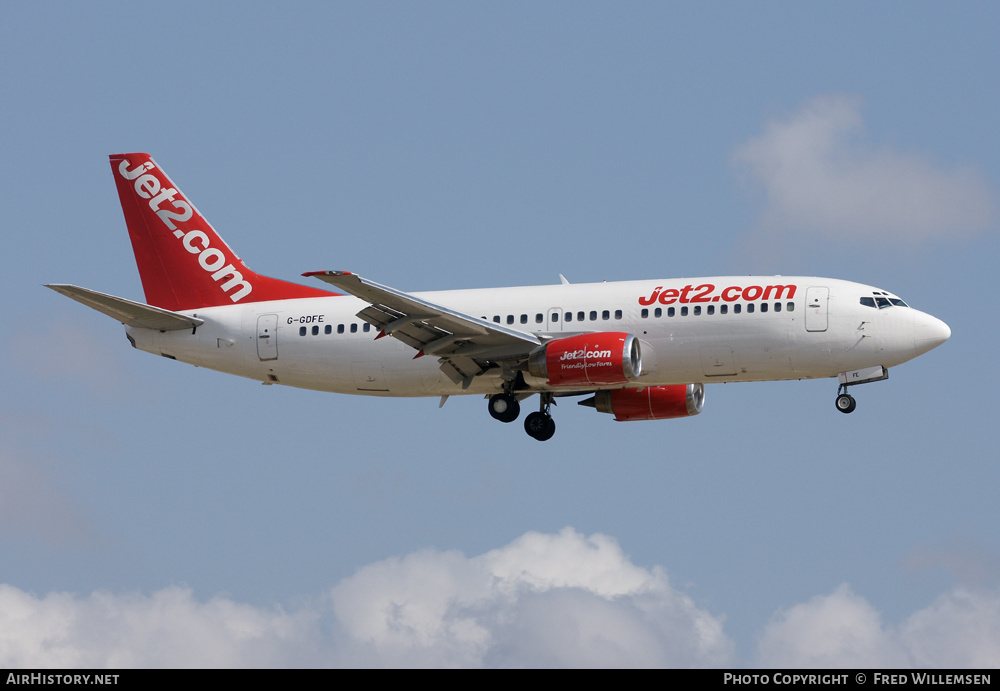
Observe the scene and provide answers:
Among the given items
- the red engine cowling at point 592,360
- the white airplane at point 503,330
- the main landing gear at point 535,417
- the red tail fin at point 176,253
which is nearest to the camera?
the red engine cowling at point 592,360

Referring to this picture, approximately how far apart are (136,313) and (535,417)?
14.7 metres

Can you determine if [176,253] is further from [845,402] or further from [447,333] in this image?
[845,402]

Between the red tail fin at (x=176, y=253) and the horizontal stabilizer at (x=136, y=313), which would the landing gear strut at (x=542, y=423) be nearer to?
the red tail fin at (x=176, y=253)

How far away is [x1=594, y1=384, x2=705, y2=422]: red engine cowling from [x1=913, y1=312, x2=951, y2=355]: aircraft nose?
897cm

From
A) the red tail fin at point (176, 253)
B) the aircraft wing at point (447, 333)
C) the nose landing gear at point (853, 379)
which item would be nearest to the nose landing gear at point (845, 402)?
the nose landing gear at point (853, 379)

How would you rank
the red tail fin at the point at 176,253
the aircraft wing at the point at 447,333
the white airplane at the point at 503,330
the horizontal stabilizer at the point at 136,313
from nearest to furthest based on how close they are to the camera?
the aircraft wing at the point at 447,333, the white airplane at the point at 503,330, the horizontal stabilizer at the point at 136,313, the red tail fin at the point at 176,253

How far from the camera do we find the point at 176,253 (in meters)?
55.8

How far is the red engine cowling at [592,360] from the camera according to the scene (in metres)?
47.3

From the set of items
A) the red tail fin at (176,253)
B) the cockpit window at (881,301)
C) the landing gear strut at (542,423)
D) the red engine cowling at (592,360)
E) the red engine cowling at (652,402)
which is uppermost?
the red tail fin at (176,253)

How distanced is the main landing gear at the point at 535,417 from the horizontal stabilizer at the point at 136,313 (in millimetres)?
11024

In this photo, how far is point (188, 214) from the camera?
186 feet
